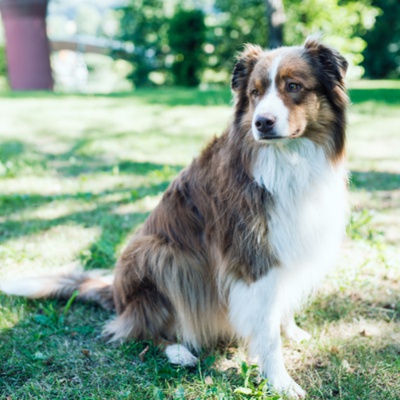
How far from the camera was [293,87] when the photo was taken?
8.85 ft

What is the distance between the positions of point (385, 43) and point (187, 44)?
11463 millimetres

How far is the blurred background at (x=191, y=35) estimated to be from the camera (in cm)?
1856

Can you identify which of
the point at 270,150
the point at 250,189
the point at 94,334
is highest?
the point at 270,150

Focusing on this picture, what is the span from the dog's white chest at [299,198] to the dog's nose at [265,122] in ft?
0.61

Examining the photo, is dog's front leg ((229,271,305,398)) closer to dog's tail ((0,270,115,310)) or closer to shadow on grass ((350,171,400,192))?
dog's tail ((0,270,115,310))

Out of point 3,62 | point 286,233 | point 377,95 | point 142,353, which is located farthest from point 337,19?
point 142,353

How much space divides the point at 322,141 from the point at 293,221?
54 cm

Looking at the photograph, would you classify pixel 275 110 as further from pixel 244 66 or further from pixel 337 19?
pixel 337 19

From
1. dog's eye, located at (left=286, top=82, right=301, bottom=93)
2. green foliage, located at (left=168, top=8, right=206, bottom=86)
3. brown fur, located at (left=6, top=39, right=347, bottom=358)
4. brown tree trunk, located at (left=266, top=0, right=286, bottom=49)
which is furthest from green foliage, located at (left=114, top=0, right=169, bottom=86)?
dog's eye, located at (left=286, top=82, right=301, bottom=93)

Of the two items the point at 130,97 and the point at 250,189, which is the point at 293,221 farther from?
the point at 130,97

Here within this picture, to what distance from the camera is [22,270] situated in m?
4.14

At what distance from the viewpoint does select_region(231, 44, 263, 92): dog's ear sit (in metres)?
2.95

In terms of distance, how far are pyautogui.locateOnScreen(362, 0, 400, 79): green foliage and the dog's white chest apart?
25091mm

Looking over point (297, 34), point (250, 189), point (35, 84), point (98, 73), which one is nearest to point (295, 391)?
point (250, 189)
